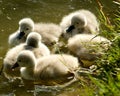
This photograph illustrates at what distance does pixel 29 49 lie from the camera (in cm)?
521

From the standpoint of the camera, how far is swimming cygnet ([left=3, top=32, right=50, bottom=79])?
5020 mm

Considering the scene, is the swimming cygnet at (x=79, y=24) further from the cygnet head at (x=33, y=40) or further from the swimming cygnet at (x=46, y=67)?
the swimming cygnet at (x=46, y=67)

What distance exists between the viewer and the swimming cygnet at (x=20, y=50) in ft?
16.5

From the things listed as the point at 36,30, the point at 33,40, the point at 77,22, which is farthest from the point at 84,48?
the point at 36,30

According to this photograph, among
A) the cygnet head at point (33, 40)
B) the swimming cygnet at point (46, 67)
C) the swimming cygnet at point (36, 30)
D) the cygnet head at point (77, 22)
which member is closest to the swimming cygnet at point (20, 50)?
the cygnet head at point (33, 40)

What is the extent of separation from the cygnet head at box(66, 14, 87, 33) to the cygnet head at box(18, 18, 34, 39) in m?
0.59

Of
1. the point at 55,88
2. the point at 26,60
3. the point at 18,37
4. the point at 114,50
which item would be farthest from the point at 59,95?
the point at 18,37

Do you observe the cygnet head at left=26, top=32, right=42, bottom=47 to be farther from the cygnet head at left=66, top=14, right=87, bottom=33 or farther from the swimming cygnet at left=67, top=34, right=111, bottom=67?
the cygnet head at left=66, top=14, right=87, bottom=33

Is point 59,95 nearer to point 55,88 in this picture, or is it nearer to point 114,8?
point 55,88

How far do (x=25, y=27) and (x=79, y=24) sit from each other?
2.58ft

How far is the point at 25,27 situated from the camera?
5.66 metres

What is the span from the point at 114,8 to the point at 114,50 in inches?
127

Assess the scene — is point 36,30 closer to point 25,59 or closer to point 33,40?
point 33,40

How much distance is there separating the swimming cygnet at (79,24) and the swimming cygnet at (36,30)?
0.13m
